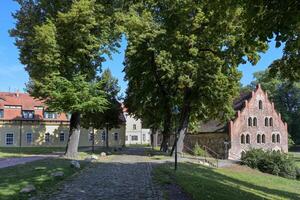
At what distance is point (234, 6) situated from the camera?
33.5 feet

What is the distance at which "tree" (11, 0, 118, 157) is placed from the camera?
27.5 m

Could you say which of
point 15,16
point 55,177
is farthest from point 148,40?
point 55,177

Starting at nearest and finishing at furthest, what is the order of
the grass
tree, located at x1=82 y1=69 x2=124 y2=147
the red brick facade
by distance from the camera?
the grass, tree, located at x1=82 y1=69 x2=124 y2=147, the red brick facade

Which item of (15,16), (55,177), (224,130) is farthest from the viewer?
(224,130)

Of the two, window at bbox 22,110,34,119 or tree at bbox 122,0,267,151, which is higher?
tree at bbox 122,0,267,151

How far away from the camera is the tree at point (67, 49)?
27.5 m

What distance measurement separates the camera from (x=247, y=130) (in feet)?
194

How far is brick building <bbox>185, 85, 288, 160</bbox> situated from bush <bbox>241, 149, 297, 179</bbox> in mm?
16905

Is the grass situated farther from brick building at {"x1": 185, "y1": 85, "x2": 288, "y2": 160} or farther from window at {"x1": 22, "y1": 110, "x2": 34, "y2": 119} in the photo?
brick building at {"x1": 185, "y1": 85, "x2": 288, "y2": 160}

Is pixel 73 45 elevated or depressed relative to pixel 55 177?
elevated

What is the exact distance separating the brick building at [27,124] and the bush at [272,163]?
27269mm

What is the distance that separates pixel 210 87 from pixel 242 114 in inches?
1063

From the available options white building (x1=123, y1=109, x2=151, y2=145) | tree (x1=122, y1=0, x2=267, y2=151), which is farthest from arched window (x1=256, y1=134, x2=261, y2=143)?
white building (x1=123, y1=109, x2=151, y2=145)

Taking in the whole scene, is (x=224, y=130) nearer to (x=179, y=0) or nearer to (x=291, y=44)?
(x=179, y=0)
